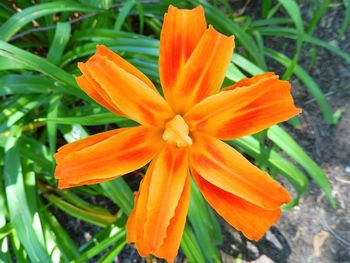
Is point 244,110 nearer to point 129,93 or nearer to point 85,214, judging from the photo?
point 129,93

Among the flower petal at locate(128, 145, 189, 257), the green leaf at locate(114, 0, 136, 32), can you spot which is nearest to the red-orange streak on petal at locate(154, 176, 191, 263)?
the flower petal at locate(128, 145, 189, 257)

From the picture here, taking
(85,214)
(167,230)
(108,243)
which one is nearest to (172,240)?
(167,230)

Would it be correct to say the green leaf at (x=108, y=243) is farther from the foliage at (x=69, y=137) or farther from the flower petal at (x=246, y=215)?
the flower petal at (x=246, y=215)

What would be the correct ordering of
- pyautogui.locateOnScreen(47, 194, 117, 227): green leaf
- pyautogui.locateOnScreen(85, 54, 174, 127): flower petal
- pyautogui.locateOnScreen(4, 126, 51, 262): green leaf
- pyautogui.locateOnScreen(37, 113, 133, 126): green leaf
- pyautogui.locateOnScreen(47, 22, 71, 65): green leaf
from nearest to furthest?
pyautogui.locateOnScreen(85, 54, 174, 127): flower petal
pyautogui.locateOnScreen(37, 113, 133, 126): green leaf
pyautogui.locateOnScreen(4, 126, 51, 262): green leaf
pyautogui.locateOnScreen(47, 22, 71, 65): green leaf
pyautogui.locateOnScreen(47, 194, 117, 227): green leaf

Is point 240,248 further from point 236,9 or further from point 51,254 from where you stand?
point 236,9

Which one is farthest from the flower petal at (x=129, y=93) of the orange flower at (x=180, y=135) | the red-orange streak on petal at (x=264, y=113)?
the red-orange streak on petal at (x=264, y=113)

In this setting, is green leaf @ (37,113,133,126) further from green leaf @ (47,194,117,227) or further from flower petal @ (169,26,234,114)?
green leaf @ (47,194,117,227)
